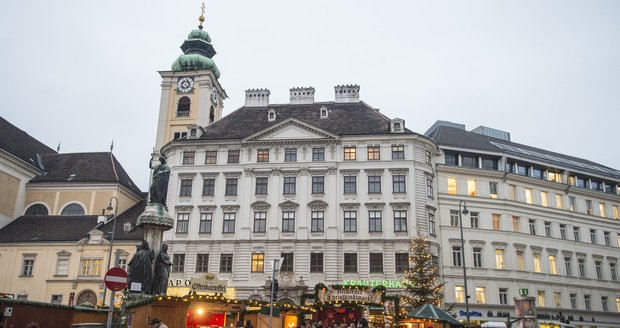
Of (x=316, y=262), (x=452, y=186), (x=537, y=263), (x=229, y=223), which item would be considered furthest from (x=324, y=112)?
(x=537, y=263)

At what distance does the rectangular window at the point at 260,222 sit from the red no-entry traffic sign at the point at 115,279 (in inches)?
1237

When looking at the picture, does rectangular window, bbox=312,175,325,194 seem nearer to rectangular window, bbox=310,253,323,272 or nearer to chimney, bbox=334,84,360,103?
rectangular window, bbox=310,253,323,272

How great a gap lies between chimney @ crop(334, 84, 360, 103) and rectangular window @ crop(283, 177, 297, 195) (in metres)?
11.2

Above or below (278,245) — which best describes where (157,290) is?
below

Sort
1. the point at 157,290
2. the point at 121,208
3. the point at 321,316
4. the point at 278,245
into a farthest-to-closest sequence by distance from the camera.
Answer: the point at 121,208 < the point at 278,245 < the point at 321,316 < the point at 157,290

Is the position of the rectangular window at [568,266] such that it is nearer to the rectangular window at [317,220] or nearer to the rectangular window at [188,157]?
the rectangular window at [317,220]

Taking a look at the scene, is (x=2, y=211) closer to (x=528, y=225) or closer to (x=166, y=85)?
(x=166, y=85)

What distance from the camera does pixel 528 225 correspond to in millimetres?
47594

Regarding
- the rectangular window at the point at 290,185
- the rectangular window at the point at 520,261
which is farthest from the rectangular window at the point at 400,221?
the rectangular window at the point at 520,261

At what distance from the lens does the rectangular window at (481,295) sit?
43.2m

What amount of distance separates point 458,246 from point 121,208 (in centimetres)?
3406

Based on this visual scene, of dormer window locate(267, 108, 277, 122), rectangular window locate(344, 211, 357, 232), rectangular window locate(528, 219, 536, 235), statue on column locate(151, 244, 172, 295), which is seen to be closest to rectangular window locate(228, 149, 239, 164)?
dormer window locate(267, 108, 277, 122)

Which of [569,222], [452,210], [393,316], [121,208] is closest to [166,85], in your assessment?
[121,208]

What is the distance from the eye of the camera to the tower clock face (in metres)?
59.9
